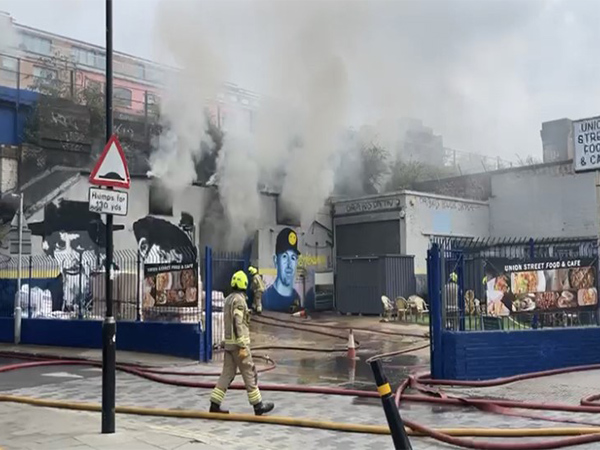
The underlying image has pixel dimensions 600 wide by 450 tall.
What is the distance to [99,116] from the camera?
27.0 metres

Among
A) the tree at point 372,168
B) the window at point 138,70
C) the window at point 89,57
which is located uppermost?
the window at point 89,57

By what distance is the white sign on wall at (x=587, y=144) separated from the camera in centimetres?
1268

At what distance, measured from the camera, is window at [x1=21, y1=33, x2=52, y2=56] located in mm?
54000

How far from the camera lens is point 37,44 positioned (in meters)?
55.9

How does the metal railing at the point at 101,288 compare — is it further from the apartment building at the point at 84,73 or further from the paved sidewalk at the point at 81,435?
the apartment building at the point at 84,73

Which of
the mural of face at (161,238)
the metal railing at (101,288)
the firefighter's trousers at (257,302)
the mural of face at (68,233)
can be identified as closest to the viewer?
the metal railing at (101,288)

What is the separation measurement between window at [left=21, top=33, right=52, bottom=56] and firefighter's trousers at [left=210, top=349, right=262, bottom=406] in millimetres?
52473

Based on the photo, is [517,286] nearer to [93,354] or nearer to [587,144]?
[587,144]

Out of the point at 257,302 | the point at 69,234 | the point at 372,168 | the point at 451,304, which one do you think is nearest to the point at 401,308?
the point at 257,302

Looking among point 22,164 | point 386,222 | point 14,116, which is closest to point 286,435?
point 22,164

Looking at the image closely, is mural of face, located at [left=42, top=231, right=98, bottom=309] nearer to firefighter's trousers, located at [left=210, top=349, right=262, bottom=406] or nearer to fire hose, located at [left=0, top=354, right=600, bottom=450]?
fire hose, located at [left=0, top=354, right=600, bottom=450]

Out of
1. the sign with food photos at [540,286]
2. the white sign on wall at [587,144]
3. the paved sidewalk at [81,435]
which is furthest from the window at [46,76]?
the sign with food photos at [540,286]

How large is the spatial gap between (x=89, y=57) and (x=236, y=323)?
5643 cm

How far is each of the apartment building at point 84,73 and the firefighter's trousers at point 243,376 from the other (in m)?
17.6
